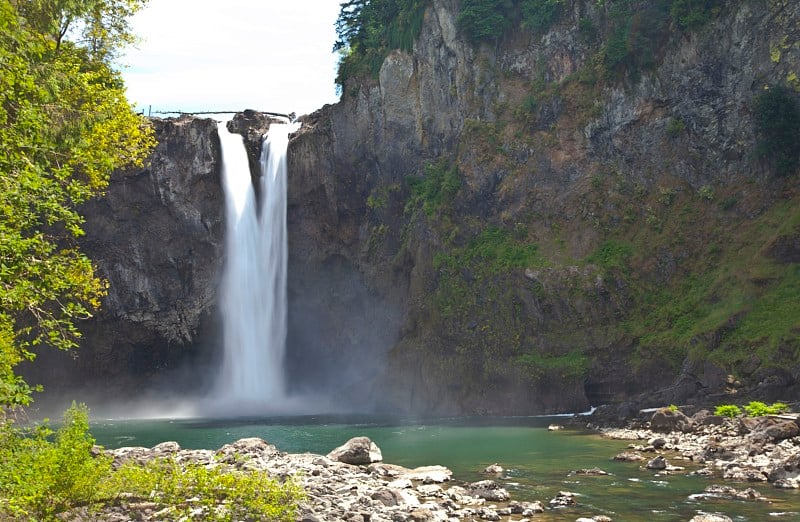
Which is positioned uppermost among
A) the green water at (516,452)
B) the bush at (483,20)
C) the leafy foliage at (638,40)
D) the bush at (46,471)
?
the bush at (483,20)

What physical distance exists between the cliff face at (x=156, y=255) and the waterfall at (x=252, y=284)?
109 centimetres

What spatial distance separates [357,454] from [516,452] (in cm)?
651

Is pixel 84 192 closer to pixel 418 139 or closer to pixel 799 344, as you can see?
pixel 799 344

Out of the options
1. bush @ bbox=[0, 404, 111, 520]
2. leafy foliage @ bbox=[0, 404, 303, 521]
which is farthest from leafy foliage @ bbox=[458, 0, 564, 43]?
bush @ bbox=[0, 404, 111, 520]

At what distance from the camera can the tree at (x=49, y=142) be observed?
39.0 ft

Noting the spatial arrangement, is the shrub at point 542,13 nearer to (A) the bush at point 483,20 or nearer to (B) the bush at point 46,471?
(A) the bush at point 483,20

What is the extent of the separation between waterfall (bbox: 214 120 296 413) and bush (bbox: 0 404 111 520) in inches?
1608

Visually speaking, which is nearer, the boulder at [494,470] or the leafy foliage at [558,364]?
the boulder at [494,470]

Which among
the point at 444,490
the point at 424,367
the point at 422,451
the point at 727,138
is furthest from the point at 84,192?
the point at 727,138

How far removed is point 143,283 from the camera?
5634 centimetres

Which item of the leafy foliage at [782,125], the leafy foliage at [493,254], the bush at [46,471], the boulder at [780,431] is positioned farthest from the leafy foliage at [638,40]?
the bush at [46,471]

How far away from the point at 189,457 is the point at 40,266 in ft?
35.2

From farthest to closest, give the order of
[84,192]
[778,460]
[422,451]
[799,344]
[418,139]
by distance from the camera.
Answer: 1. [418,139]
2. [799,344]
3. [422,451]
4. [778,460]
5. [84,192]

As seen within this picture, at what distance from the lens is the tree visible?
11.9 meters
